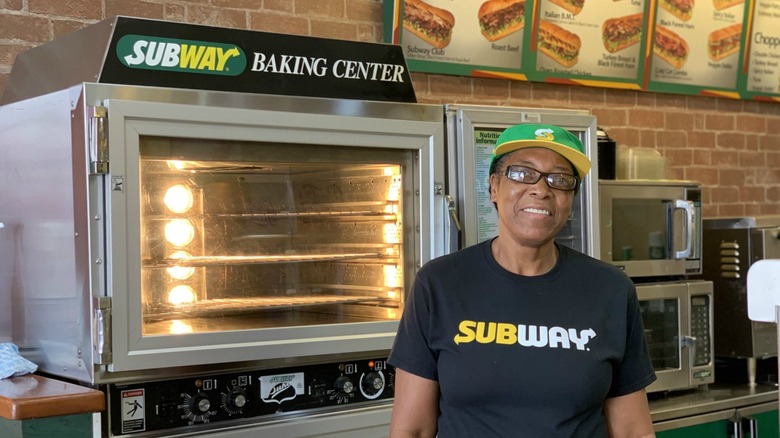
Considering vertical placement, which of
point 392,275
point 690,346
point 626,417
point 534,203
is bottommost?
point 690,346

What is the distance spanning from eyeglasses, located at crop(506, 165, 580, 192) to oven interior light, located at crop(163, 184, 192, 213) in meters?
1.03

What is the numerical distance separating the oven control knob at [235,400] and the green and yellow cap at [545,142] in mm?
999

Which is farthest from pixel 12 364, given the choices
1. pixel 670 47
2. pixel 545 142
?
pixel 670 47

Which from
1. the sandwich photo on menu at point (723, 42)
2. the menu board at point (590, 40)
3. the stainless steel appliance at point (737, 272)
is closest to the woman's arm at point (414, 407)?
the stainless steel appliance at point (737, 272)

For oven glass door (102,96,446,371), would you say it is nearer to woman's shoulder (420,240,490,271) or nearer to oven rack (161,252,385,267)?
oven rack (161,252,385,267)

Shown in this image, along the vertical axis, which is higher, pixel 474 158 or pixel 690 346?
pixel 474 158

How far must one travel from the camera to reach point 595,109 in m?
4.84

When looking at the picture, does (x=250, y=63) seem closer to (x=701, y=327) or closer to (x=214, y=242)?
(x=214, y=242)

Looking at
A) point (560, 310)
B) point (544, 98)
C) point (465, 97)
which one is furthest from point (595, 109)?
point (560, 310)

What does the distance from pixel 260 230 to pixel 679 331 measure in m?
1.78

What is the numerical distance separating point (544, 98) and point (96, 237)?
2.66m

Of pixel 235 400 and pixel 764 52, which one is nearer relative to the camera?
pixel 235 400

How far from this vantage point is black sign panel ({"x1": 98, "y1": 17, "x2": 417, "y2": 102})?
2586mm

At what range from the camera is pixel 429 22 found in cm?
418
